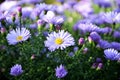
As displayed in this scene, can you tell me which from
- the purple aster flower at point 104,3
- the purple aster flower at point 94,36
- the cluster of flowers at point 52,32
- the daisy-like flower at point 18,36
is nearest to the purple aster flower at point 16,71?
the cluster of flowers at point 52,32

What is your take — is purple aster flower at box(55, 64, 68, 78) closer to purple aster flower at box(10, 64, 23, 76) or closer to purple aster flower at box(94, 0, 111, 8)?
purple aster flower at box(10, 64, 23, 76)

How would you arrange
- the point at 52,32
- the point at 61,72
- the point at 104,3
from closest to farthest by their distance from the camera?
1. the point at 61,72
2. the point at 52,32
3. the point at 104,3

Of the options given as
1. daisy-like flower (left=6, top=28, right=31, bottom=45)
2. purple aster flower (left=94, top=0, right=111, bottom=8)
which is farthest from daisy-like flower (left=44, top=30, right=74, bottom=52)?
purple aster flower (left=94, top=0, right=111, bottom=8)

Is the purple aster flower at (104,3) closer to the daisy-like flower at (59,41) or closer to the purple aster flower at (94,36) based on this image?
the purple aster flower at (94,36)

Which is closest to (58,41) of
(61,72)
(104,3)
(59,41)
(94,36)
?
(59,41)

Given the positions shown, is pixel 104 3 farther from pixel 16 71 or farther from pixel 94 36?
pixel 16 71

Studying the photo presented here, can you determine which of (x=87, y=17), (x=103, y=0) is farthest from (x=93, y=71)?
(x=103, y=0)

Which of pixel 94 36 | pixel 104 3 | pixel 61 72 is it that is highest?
pixel 104 3
